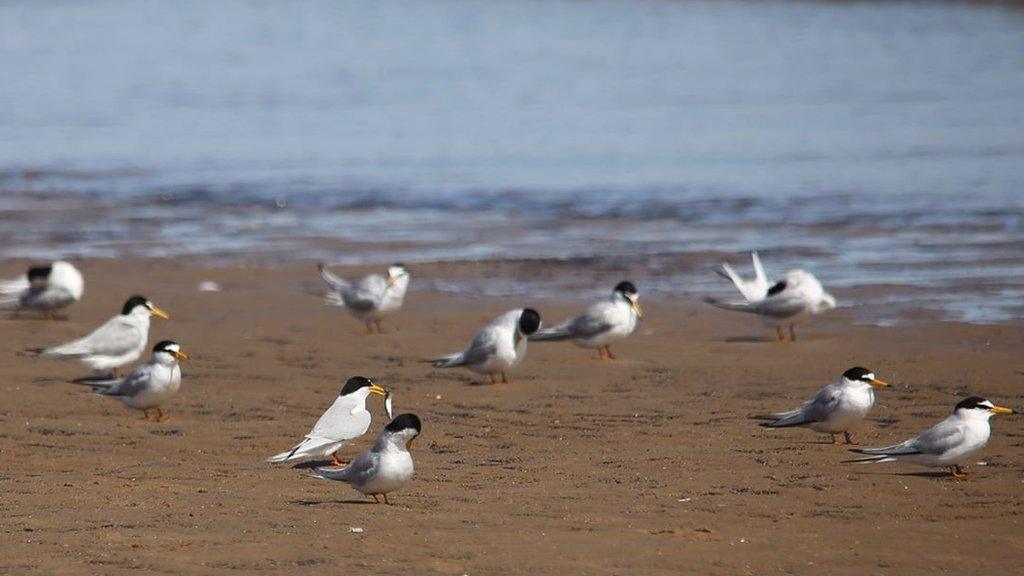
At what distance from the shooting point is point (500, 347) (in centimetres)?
1150

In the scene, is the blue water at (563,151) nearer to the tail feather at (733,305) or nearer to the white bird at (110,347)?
the tail feather at (733,305)

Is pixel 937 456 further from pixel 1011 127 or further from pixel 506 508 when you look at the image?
pixel 1011 127

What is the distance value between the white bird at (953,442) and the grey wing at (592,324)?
13.0 feet

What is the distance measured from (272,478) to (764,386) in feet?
12.3

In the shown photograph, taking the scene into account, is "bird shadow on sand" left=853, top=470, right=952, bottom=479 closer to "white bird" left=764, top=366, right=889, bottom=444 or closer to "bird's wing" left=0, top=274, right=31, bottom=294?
"white bird" left=764, top=366, right=889, bottom=444

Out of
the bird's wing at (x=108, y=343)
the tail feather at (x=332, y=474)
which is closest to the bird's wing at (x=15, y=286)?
the bird's wing at (x=108, y=343)

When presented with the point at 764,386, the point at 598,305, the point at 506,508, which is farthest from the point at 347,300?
the point at 506,508

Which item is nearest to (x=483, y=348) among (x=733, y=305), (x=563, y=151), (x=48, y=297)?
(x=733, y=305)

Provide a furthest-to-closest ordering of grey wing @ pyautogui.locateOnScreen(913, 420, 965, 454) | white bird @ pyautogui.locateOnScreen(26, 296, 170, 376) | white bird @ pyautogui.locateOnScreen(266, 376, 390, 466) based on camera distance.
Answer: white bird @ pyautogui.locateOnScreen(26, 296, 170, 376)
white bird @ pyautogui.locateOnScreen(266, 376, 390, 466)
grey wing @ pyautogui.locateOnScreen(913, 420, 965, 454)

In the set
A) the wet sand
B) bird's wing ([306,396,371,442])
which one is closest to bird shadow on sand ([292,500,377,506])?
the wet sand

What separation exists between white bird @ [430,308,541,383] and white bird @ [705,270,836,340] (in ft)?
7.01

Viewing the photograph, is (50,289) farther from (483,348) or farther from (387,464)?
(387,464)

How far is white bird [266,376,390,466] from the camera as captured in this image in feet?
29.5

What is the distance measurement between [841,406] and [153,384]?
158 inches
